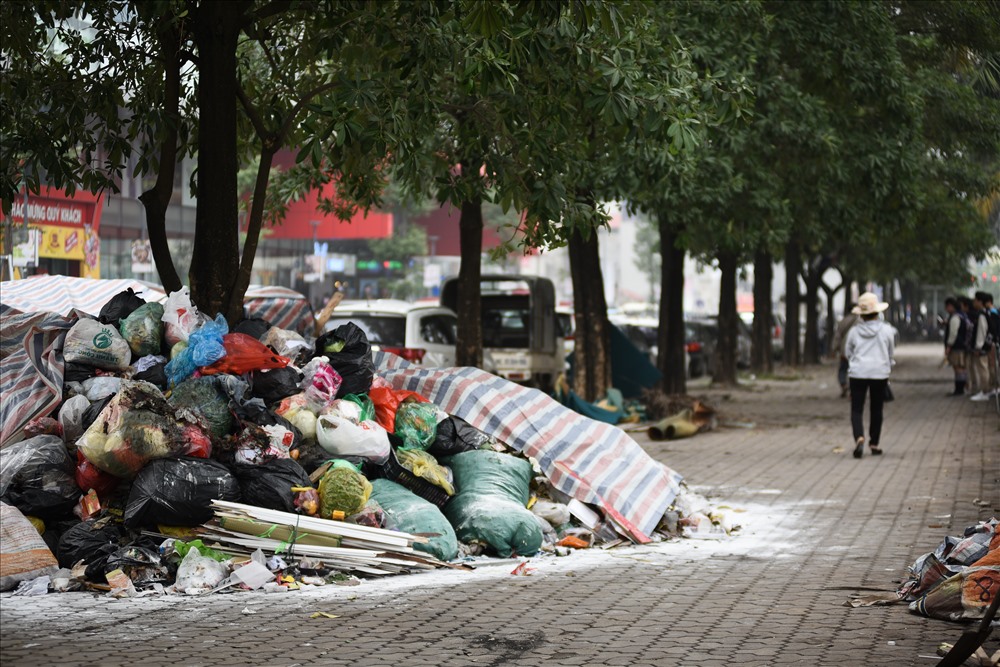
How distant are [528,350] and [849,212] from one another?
5839 mm

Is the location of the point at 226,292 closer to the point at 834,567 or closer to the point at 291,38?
the point at 291,38

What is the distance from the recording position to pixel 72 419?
8.40 meters

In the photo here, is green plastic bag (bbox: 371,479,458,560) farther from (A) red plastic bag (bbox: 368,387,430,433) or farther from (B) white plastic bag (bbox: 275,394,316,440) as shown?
(A) red plastic bag (bbox: 368,387,430,433)

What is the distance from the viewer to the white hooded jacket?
14.6m

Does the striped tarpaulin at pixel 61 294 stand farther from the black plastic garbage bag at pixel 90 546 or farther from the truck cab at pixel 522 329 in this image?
the truck cab at pixel 522 329

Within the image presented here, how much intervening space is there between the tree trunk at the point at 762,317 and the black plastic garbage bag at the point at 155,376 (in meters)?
28.1

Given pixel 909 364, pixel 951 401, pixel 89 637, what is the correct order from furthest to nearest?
pixel 909 364, pixel 951 401, pixel 89 637

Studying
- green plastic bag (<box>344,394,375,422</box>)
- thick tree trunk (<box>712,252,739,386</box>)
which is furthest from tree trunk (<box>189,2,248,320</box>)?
thick tree trunk (<box>712,252,739,386</box>)

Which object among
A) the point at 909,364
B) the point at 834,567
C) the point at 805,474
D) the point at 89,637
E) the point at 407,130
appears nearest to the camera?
the point at 89,637

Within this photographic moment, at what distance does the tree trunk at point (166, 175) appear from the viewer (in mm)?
10617

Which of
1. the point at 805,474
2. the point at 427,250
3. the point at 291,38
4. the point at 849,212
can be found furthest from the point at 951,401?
the point at 427,250

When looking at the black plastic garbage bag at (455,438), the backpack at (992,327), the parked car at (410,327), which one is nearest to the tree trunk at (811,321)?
the backpack at (992,327)

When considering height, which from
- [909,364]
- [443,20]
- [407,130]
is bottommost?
[909,364]

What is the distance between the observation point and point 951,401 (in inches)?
1002
